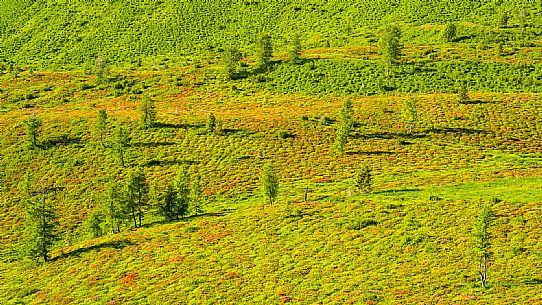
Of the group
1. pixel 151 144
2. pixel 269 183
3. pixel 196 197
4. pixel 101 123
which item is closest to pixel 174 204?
pixel 196 197

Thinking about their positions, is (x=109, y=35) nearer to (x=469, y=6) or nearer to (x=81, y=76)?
(x=81, y=76)

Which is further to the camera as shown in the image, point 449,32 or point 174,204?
point 449,32

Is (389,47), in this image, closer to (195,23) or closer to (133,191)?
(195,23)

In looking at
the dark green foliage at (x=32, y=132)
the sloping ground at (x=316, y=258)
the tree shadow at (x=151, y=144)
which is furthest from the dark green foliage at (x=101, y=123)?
the sloping ground at (x=316, y=258)

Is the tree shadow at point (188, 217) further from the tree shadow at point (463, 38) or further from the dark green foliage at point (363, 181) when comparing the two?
the tree shadow at point (463, 38)

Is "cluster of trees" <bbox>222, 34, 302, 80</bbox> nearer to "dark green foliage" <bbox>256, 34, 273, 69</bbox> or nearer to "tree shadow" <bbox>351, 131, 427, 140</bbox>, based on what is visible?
"dark green foliage" <bbox>256, 34, 273, 69</bbox>

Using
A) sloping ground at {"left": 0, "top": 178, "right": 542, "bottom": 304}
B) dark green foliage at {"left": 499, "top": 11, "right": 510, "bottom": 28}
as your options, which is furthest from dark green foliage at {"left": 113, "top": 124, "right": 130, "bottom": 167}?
dark green foliage at {"left": 499, "top": 11, "right": 510, "bottom": 28}
